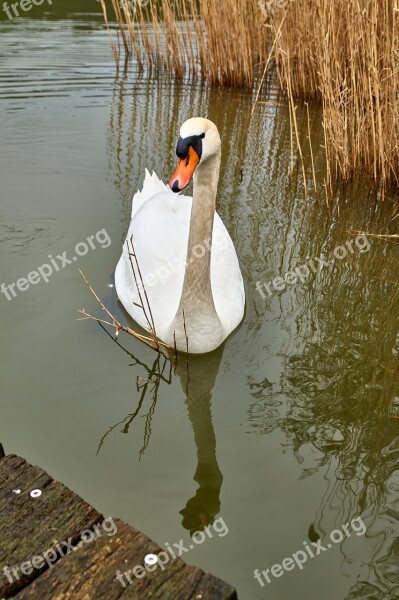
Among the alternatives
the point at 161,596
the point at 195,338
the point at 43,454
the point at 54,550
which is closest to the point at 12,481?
the point at 54,550

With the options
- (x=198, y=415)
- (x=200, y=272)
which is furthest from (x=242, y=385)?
(x=200, y=272)

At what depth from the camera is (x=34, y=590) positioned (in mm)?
2029

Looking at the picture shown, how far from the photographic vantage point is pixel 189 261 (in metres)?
3.96

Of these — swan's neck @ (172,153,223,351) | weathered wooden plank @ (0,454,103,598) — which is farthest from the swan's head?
weathered wooden plank @ (0,454,103,598)

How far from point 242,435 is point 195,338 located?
2.47ft

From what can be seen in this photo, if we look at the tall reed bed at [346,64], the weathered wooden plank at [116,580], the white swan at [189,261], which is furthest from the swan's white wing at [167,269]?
the weathered wooden plank at [116,580]

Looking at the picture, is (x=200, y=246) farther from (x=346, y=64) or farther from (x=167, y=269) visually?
(x=346, y=64)

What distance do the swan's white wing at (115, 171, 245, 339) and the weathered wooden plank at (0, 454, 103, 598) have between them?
187 centimetres

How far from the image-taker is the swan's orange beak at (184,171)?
323 centimetres

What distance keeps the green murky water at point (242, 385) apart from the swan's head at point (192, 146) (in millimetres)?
1323

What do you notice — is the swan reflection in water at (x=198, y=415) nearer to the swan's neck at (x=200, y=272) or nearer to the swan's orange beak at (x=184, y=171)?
the swan's neck at (x=200, y=272)

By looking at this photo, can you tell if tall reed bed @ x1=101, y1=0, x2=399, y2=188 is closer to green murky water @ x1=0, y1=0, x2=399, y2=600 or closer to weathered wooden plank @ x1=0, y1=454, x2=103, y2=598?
green murky water @ x1=0, y1=0, x2=399, y2=600

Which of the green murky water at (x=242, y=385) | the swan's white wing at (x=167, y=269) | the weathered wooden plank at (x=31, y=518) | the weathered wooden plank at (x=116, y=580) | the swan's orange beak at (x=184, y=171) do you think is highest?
the swan's orange beak at (x=184, y=171)

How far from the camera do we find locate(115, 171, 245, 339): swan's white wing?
433cm
